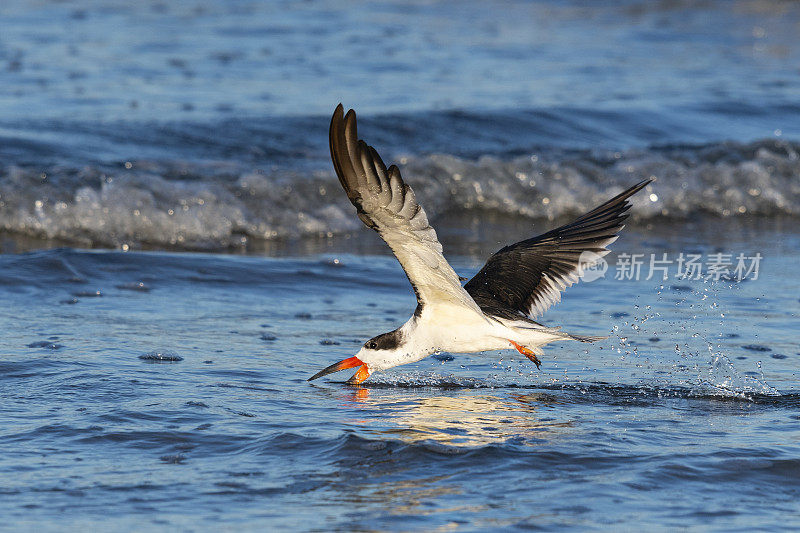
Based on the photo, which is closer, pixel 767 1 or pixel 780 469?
pixel 780 469

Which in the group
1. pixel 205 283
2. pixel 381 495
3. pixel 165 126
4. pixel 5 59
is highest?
pixel 5 59

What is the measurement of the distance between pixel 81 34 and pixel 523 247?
33.1 ft

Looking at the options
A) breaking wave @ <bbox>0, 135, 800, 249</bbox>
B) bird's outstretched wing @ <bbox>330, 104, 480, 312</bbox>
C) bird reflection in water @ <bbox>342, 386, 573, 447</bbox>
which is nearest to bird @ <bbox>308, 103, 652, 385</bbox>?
bird's outstretched wing @ <bbox>330, 104, 480, 312</bbox>

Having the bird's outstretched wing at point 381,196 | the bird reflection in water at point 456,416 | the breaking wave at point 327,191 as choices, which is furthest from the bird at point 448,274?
the breaking wave at point 327,191

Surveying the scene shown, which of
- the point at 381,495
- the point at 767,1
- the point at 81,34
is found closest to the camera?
the point at 381,495

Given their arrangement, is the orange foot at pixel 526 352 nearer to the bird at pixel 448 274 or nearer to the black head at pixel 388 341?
the bird at pixel 448 274

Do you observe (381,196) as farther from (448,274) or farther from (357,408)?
(357,408)

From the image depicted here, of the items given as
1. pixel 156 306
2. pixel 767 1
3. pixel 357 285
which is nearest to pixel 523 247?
pixel 357 285

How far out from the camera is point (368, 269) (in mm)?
8281

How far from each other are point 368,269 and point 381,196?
3906mm

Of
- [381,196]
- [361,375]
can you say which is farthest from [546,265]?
[381,196]

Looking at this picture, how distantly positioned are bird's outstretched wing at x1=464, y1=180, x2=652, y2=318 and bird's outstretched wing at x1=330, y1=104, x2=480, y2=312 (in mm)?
1363

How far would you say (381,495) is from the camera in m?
4.32

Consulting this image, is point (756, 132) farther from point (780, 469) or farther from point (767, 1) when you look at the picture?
point (780, 469)
